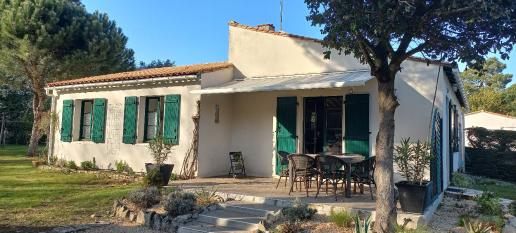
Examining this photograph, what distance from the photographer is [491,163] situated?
77.1 ft

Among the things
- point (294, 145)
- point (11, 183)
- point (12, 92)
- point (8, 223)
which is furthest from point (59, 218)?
point (12, 92)

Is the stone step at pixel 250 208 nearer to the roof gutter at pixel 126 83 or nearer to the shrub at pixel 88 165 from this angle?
the roof gutter at pixel 126 83

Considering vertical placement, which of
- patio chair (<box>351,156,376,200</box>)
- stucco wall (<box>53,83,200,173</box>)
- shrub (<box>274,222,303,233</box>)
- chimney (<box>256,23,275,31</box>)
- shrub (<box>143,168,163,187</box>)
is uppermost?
chimney (<box>256,23,275,31</box>)

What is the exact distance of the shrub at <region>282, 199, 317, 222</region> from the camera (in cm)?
830

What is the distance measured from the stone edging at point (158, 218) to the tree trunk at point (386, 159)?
4.18m

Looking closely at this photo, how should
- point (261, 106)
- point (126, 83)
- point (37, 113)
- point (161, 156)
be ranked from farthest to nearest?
point (37, 113) < point (126, 83) < point (261, 106) < point (161, 156)

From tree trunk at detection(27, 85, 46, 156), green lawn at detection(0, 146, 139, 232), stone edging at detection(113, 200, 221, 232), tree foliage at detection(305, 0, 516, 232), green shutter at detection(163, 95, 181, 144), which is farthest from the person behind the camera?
tree trunk at detection(27, 85, 46, 156)

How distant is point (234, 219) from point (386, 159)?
3656 millimetres

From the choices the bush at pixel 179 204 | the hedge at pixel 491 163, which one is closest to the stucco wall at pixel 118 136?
the bush at pixel 179 204

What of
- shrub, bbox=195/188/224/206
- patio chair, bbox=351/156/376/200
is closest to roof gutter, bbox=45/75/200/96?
→ shrub, bbox=195/188/224/206

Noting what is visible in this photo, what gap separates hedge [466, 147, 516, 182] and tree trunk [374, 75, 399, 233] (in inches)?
750

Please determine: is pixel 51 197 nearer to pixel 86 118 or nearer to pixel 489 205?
pixel 86 118

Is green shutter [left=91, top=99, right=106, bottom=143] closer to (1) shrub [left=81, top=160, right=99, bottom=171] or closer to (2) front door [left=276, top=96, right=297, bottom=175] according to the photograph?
(1) shrub [left=81, top=160, right=99, bottom=171]

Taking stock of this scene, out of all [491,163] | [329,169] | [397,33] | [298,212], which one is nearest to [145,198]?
[298,212]
